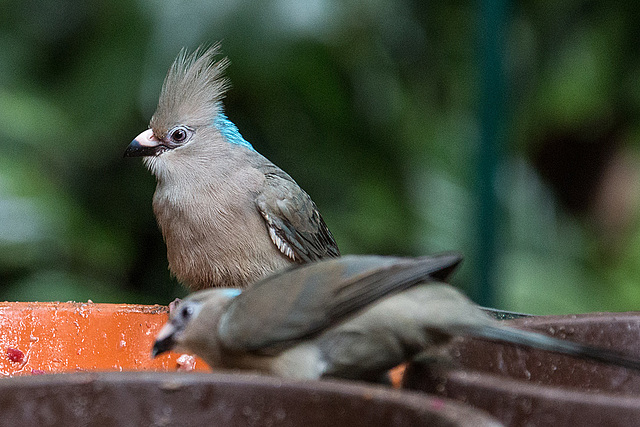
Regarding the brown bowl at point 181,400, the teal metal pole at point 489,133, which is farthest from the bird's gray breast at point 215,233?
the brown bowl at point 181,400

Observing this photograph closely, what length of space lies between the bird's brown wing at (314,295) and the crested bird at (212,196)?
1.81 meters

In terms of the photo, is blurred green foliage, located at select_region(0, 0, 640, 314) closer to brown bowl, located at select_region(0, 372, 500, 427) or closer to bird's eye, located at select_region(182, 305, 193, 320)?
bird's eye, located at select_region(182, 305, 193, 320)

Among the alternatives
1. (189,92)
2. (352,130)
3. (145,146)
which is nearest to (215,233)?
(145,146)

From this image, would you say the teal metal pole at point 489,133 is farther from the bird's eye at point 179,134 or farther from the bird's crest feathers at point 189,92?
the bird's eye at point 179,134

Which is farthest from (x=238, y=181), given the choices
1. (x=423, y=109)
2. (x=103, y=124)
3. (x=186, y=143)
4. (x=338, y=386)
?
(x=338, y=386)

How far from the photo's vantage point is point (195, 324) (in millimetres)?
1953

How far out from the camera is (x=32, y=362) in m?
2.28

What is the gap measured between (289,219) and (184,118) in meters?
0.63

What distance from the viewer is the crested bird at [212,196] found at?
3631 millimetres

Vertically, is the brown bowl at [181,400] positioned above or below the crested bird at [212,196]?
above

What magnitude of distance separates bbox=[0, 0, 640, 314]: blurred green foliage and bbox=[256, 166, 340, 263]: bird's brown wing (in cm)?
116

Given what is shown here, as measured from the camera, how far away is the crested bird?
3631 millimetres

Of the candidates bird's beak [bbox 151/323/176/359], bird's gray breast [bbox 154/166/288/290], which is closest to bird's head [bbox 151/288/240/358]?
bird's beak [bbox 151/323/176/359]

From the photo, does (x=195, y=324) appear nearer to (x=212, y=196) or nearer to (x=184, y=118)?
(x=212, y=196)
